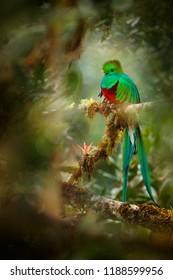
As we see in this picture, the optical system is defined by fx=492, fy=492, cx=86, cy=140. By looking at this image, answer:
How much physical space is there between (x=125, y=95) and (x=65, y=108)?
238 millimetres

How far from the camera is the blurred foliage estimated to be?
6.02 ft

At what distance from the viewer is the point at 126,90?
1903mm

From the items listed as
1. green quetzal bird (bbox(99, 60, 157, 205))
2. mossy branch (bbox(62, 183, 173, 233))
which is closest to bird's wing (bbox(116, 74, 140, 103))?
green quetzal bird (bbox(99, 60, 157, 205))

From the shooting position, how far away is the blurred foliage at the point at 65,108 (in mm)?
1835

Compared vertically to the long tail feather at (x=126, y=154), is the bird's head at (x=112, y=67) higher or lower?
higher

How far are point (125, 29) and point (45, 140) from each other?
1.76 feet

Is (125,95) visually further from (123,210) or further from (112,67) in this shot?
(123,210)

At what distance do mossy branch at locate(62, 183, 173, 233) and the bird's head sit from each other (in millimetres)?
466

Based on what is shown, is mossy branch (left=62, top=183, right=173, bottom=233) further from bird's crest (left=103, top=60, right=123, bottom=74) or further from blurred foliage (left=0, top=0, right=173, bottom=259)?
bird's crest (left=103, top=60, right=123, bottom=74)

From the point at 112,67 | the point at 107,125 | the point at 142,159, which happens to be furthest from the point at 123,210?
the point at 112,67

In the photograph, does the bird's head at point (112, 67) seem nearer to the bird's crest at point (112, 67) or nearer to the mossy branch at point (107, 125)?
the bird's crest at point (112, 67)

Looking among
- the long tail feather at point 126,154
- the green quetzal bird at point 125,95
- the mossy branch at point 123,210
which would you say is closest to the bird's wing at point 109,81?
the green quetzal bird at point 125,95

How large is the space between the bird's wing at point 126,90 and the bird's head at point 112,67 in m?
0.02
